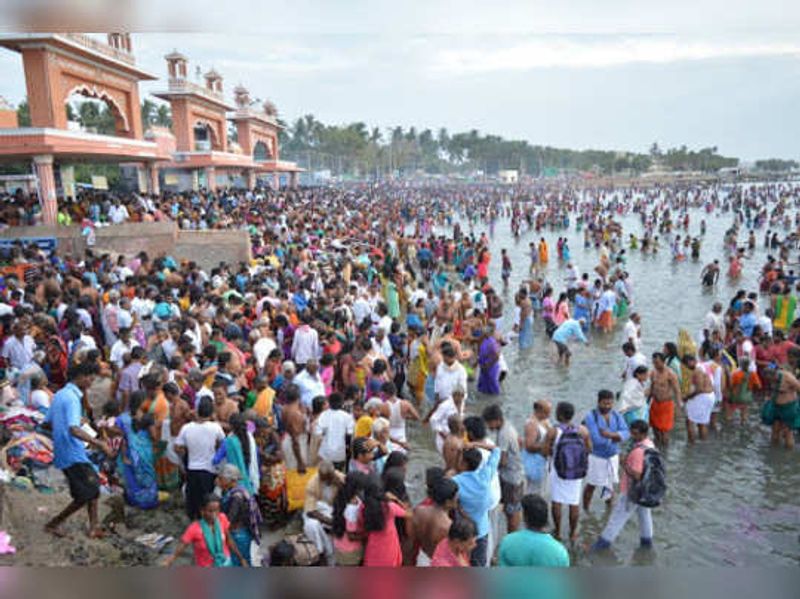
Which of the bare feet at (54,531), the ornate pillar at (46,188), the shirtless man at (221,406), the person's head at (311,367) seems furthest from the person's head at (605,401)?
the ornate pillar at (46,188)

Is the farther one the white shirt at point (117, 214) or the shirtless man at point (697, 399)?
the white shirt at point (117, 214)

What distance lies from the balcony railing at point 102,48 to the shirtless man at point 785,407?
16211 mm

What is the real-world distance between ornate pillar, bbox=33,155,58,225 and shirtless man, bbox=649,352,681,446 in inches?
539

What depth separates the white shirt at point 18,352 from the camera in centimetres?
627

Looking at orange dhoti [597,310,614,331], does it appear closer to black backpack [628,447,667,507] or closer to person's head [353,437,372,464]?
black backpack [628,447,667,507]

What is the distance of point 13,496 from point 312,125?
96182mm

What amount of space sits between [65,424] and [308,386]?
213 centimetres

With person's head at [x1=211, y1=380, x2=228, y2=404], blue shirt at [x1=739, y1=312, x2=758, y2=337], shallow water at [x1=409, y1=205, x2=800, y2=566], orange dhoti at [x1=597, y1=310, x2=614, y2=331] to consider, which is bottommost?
shallow water at [x1=409, y1=205, x2=800, y2=566]

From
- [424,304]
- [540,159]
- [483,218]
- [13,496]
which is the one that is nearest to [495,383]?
[424,304]

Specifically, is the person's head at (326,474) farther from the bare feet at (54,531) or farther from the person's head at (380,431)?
the bare feet at (54,531)

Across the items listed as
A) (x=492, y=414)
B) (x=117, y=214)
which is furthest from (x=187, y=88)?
(x=492, y=414)

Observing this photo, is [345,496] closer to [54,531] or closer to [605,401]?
[605,401]

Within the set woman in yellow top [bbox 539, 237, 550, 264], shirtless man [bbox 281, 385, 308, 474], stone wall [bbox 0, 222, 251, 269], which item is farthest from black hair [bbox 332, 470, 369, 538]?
woman in yellow top [bbox 539, 237, 550, 264]

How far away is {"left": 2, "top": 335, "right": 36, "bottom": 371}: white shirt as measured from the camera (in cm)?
627
